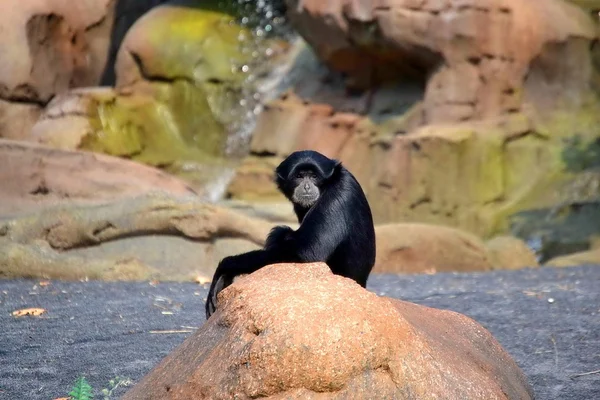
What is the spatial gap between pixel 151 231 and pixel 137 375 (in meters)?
4.55

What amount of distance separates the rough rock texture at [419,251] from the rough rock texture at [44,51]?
8.77 meters

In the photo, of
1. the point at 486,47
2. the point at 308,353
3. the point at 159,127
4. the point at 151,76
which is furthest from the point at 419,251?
the point at 151,76

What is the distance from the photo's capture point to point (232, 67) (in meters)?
18.3

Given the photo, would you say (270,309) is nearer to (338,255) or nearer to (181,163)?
(338,255)

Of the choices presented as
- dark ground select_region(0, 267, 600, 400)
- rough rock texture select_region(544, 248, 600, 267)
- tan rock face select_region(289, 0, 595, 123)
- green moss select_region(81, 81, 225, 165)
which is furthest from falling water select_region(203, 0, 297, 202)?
dark ground select_region(0, 267, 600, 400)

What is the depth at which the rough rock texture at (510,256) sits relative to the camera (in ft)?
38.6

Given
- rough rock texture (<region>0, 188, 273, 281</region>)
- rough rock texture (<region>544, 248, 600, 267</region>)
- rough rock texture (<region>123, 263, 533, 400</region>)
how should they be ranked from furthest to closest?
rough rock texture (<region>544, 248, 600, 267</region>) → rough rock texture (<region>0, 188, 273, 281</region>) → rough rock texture (<region>123, 263, 533, 400</region>)

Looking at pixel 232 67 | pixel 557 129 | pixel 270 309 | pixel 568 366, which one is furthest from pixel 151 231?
pixel 232 67

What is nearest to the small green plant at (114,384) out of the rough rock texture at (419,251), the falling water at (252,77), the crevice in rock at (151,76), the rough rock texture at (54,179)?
the rough rock texture at (54,179)

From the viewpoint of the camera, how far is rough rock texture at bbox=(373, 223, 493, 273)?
441 inches

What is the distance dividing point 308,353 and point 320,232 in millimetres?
2080

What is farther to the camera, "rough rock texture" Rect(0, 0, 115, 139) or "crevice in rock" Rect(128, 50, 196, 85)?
"crevice in rock" Rect(128, 50, 196, 85)

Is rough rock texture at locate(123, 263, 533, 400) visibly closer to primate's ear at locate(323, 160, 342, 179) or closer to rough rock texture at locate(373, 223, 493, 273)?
primate's ear at locate(323, 160, 342, 179)

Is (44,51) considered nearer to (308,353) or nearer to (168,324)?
(168,324)
